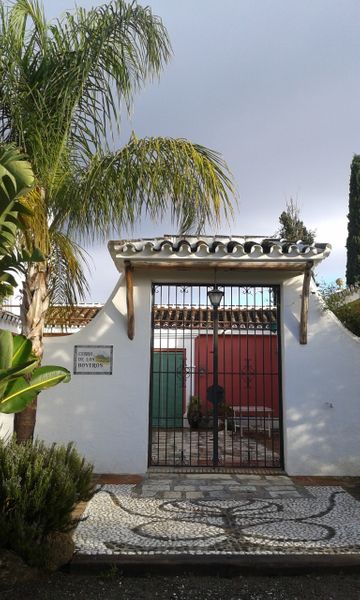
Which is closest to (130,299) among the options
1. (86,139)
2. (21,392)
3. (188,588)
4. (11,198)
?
(86,139)

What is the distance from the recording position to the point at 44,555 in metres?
3.79

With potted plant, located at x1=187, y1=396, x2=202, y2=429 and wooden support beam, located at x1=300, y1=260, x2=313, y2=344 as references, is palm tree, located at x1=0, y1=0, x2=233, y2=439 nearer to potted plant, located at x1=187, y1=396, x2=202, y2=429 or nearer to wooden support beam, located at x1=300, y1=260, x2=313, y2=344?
wooden support beam, located at x1=300, y1=260, x2=313, y2=344

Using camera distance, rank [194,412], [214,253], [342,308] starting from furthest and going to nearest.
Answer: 1. [194,412]
2. [342,308]
3. [214,253]

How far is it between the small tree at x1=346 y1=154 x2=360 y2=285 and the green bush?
45.8 feet

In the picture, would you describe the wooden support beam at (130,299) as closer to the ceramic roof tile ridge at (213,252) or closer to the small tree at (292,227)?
the ceramic roof tile ridge at (213,252)

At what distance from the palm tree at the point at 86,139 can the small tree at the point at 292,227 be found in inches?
485

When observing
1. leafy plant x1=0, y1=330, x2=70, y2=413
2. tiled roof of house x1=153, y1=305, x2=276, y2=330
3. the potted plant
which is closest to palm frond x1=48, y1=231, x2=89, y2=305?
tiled roof of house x1=153, y1=305, x2=276, y2=330

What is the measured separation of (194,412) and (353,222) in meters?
9.15

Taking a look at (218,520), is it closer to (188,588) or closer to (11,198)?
(188,588)

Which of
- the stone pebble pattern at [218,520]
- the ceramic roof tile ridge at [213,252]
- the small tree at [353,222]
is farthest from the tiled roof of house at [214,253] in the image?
the small tree at [353,222]

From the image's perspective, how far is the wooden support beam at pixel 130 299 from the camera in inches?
292

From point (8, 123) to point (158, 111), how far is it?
2.61m

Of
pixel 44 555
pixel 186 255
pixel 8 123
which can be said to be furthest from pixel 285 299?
pixel 44 555

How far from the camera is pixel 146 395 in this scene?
7.56 metres
